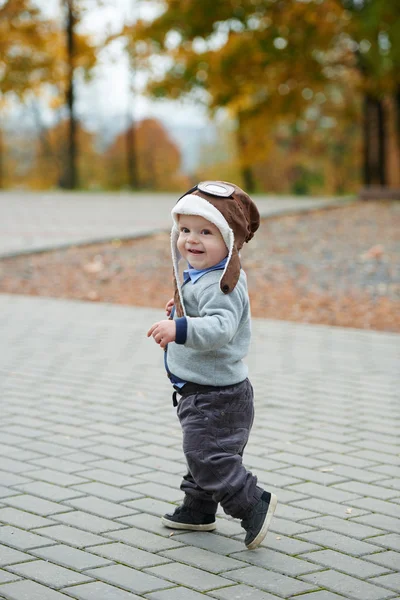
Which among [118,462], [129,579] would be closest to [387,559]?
[129,579]

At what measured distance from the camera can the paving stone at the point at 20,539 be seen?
3.43 m

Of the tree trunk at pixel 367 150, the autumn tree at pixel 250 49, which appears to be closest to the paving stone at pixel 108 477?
the autumn tree at pixel 250 49

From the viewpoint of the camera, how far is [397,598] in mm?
3049

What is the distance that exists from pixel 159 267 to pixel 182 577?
9339 millimetres

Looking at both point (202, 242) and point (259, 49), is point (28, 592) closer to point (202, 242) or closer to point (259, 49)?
point (202, 242)

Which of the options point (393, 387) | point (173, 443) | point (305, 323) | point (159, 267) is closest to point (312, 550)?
point (173, 443)

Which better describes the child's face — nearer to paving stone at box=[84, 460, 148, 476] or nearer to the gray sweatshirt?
the gray sweatshirt

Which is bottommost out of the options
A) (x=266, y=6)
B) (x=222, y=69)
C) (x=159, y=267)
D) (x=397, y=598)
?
(x=397, y=598)

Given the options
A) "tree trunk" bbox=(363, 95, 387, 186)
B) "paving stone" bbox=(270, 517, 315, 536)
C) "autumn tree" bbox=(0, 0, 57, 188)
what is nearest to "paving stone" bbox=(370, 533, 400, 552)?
"paving stone" bbox=(270, 517, 315, 536)

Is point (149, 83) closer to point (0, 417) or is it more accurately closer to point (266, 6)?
point (266, 6)

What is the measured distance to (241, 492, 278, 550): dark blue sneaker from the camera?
11.3 feet

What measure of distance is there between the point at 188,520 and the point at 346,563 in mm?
661

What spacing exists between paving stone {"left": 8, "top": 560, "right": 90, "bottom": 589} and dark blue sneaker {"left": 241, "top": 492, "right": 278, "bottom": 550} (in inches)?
25.7

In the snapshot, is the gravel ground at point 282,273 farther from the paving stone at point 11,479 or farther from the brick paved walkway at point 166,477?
the paving stone at point 11,479
